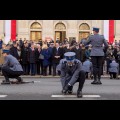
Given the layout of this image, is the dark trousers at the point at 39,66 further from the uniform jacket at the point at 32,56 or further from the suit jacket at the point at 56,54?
the suit jacket at the point at 56,54

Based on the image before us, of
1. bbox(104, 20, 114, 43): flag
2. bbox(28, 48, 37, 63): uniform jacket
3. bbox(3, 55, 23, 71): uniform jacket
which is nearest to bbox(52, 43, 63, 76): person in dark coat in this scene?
bbox(28, 48, 37, 63): uniform jacket

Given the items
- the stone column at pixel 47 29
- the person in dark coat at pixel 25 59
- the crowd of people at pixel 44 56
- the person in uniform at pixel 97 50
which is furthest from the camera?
the stone column at pixel 47 29

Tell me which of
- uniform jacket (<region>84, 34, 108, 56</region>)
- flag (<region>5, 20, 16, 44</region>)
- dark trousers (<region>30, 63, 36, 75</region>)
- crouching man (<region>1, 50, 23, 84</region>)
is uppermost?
flag (<region>5, 20, 16, 44</region>)

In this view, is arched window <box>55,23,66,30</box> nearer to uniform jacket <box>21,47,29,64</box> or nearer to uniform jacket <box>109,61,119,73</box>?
uniform jacket <box>21,47,29,64</box>

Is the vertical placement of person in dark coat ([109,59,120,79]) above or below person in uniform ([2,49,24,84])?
below

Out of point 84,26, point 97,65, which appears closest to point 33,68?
point 97,65

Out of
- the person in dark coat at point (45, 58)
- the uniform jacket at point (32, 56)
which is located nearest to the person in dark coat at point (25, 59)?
the uniform jacket at point (32, 56)

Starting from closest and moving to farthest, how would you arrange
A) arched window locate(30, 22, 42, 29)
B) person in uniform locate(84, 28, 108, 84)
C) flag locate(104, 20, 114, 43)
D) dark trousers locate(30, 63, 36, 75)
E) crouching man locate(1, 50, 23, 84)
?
person in uniform locate(84, 28, 108, 84) → crouching man locate(1, 50, 23, 84) → dark trousers locate(30, 63, 36, 75) → flag locate(104, 20, 114, 43) → arched window locate(30, 22, 42, 29)

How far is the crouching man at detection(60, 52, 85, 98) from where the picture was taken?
471 inches

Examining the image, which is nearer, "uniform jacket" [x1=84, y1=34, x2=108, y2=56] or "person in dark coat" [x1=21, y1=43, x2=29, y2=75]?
"uniform jacket" [x1=84, y1=34, x2=108, y2=56]

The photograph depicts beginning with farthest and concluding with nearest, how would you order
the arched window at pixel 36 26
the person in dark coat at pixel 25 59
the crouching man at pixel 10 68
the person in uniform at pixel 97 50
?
1. the arched window at pixel 36 26
2. the person in dark coat at pixel 25 59
3. the crouching man at pixel 10 68
4. the person in uniform at pixel 97 50

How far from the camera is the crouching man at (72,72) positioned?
12.0m

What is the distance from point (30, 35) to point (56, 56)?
2052cm
